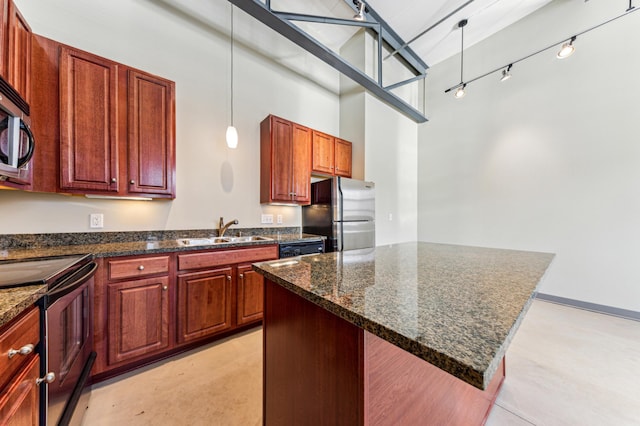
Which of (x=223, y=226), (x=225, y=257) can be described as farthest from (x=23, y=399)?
(x=223, y=226)

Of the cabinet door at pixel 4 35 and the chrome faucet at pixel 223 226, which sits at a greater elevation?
the cabinet door at pixel 4 35

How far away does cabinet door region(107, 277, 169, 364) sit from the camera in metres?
1.58

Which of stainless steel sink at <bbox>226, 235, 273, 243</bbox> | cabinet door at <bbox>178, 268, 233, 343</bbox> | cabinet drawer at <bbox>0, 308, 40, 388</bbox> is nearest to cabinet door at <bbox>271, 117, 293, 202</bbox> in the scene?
stainless steel sink at <bbox>226, 235, 273, 243</bbox>

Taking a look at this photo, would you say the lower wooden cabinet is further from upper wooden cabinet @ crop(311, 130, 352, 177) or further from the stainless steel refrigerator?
upper wooden cabinet @ crop(311, 130, 352, 177)

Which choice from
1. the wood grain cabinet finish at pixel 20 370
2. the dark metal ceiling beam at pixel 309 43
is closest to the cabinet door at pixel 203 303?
the wood grain cabinet finish at pixel 20 370

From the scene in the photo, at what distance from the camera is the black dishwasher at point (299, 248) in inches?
94.9

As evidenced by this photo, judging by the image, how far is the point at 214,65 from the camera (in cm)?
260

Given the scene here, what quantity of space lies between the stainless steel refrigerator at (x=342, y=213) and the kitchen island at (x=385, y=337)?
172cm

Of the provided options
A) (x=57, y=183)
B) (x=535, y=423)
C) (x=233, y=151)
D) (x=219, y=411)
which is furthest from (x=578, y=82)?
(x=57, y=183)

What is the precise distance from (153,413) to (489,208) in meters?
4.45

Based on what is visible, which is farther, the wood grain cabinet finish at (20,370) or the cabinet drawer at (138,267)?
the cabinet drawer at (138,267)

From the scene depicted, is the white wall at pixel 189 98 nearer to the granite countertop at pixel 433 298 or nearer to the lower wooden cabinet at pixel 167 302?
the lower wooden cabinet at pixel 167 302

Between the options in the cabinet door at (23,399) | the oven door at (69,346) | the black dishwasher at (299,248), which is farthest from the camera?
the black dishwasher at (299,248)

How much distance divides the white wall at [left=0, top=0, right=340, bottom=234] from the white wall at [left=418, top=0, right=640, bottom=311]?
286 cm
